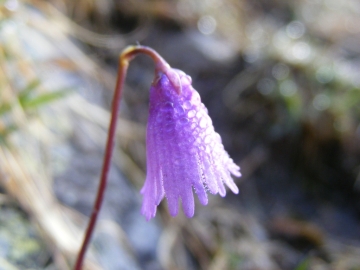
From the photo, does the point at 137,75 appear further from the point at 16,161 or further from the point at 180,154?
the point at 180,154

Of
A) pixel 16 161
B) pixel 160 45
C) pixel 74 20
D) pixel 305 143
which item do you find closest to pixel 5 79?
pixel 16 161

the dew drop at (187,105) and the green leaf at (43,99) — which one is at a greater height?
the dew drop at (187,105)

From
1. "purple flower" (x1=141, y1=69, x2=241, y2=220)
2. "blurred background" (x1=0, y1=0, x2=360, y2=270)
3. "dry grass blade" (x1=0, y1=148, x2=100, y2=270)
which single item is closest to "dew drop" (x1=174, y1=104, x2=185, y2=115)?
"purple flower" (x1=141, y1=69, x2=241, y2=220)

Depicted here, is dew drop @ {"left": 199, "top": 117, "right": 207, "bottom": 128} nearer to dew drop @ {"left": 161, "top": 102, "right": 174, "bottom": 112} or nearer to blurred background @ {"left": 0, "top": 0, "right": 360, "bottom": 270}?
dew drop @ {"left": 161, "top": 102, "right": 174, "bottom": 112}

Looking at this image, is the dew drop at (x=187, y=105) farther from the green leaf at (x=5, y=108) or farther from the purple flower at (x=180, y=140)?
the green leaf at (x=5, y=108)

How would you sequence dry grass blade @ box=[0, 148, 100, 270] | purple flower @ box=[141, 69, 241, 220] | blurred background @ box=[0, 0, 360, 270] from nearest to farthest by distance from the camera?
purple flower @ box=[141, 69, 241, 220] < dry grass blade @ box=[0, 148, 100, 270] < blurred background @ box=[0, 0, 360, 270]

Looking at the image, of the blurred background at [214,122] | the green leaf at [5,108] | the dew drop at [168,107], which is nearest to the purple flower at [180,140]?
the dew drop at [168,107]
